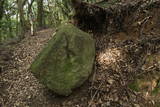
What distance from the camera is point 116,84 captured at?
183 inches

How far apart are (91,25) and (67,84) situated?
2.68 m

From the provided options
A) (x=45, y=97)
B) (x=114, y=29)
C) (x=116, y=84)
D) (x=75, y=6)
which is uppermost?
(x=75, y=6)

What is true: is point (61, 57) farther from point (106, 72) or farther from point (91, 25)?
point (91, 25)

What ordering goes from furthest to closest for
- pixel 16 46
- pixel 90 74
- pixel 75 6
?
pixel 16 46 < pixel 75 6 < pixel 90 74

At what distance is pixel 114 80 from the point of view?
4.76 meters

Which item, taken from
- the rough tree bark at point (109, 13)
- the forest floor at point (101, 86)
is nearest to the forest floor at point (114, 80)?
the forest floor at point (101, 86)

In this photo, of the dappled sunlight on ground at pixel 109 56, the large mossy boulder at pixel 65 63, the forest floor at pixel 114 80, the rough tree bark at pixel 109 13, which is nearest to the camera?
the forest floor at pixel 114 80

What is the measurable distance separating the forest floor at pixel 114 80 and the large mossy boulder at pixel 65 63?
36 cm

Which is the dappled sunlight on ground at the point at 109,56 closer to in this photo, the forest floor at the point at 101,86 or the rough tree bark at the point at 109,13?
the forest floor at the point at 101,86

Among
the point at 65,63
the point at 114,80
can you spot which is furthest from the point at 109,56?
the point at 65,63

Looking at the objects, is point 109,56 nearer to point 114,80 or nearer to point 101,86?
point 114,80

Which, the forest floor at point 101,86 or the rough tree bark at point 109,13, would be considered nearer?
the forest floor at point 101,86

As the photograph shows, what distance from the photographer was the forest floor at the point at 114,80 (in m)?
4.41

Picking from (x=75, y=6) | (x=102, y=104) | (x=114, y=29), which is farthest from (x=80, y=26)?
(x=102, y=104)
